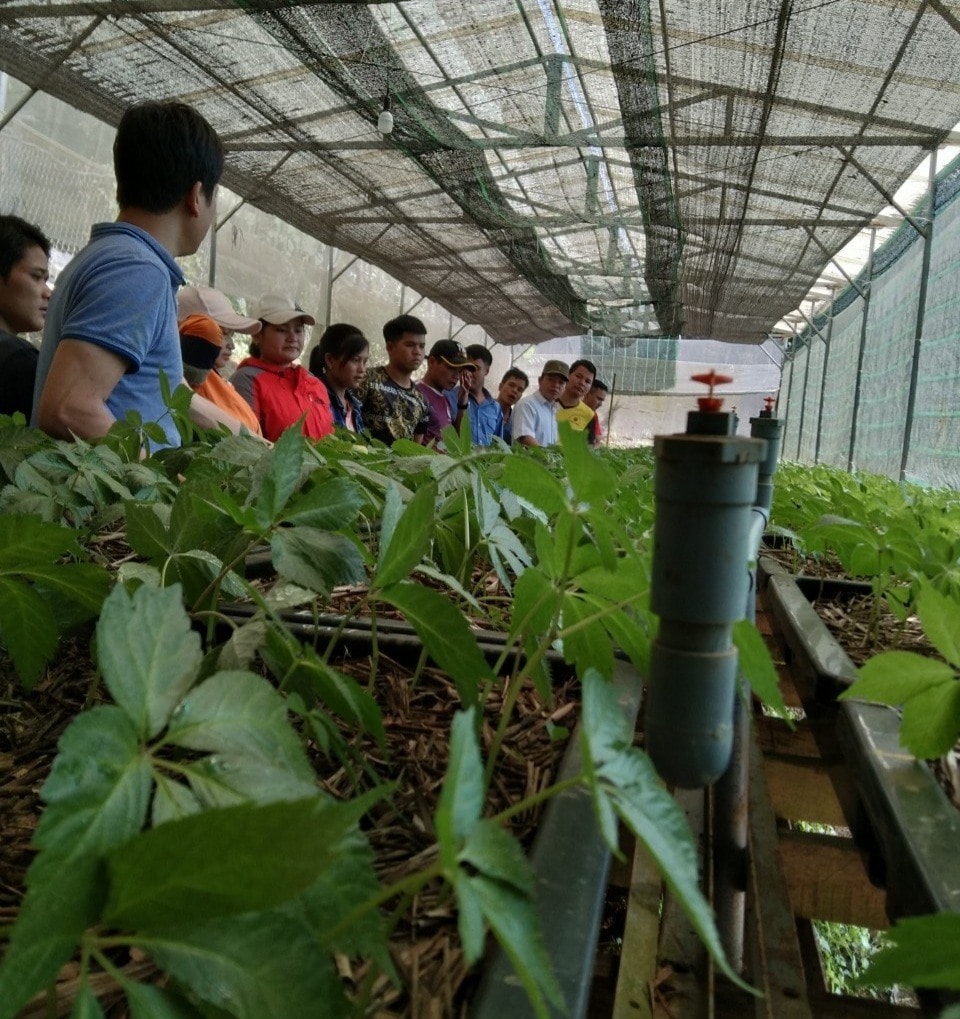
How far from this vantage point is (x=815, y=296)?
12438 mm

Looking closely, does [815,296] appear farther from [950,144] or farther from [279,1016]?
[279,1016]

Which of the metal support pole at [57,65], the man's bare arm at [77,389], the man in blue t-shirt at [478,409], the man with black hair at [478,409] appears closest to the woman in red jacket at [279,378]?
the man's bare arm at [77,389]

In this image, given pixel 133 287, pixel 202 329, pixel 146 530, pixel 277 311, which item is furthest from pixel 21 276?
pixel 146 530

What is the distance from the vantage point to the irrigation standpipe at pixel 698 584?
1.14 feet

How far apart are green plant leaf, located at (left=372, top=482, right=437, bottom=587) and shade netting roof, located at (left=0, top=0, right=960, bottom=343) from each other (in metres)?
3.38

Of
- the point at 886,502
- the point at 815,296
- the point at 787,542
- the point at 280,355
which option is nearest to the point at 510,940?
the point at 787,542

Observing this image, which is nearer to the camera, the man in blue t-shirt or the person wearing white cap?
the person wearing white cap

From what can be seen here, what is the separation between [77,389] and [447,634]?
1.15 meters

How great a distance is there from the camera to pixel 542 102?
200 inches

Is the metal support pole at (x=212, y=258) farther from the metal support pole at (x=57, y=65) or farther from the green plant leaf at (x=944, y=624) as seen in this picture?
the green plant leaf at (x=944, y=624)

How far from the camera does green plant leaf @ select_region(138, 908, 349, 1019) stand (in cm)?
24

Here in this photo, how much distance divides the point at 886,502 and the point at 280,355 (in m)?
2.18

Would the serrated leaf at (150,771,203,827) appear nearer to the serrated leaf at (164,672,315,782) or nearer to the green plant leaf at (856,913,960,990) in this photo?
the serrated leaf at (164,672,315,782)

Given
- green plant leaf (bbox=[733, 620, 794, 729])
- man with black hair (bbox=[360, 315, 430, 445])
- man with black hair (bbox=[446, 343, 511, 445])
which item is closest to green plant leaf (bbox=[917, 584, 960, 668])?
green plant leaf (bbox=[733, 620, 794, 729])
